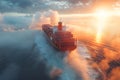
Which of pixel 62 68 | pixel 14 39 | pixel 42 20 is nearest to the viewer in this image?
pixel 62 68

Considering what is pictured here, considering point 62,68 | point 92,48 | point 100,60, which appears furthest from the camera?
point 92,48

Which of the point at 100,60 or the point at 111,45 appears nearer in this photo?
the point at 100,60

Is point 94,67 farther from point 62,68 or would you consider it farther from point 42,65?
point 42,65

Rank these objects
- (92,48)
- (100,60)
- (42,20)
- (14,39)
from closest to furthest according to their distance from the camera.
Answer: (100,60) < (92,48) < (14,39) < (42,20)

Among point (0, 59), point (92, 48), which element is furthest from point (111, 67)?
point (0, 59)

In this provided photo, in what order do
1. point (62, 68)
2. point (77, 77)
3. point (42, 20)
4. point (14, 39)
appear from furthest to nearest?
point (42, 20), point (14, 39), point (62, 68), point (77, 77)

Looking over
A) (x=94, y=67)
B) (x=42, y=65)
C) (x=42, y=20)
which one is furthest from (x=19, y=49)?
(x=42, y=20)

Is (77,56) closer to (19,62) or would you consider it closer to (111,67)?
(111,67)

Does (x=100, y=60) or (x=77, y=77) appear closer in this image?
(x=77, y=77)

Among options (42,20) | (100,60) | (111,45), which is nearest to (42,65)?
(100,60)
